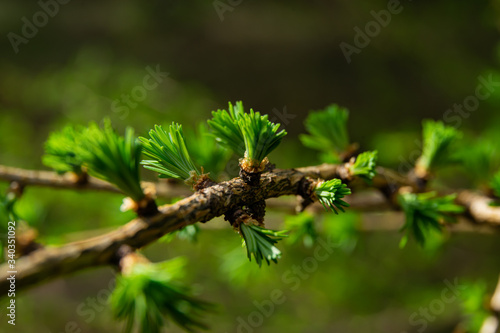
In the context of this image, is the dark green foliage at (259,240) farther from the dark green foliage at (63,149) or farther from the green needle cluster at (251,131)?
the dark green foliage at (63,149)

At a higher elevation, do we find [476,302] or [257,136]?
[257,136]

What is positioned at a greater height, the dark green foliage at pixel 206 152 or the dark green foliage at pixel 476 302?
the dark green foliage at pixel 206 152

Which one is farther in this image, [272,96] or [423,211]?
[272,96]

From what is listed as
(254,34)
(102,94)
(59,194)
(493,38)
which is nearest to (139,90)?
(102,94)

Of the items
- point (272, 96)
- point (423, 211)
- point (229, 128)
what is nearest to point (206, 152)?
point (229, 128)

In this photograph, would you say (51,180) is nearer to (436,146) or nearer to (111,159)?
(111,159)

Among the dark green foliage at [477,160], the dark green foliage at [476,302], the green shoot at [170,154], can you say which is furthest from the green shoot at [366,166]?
the dark green foliage at [476,302]
